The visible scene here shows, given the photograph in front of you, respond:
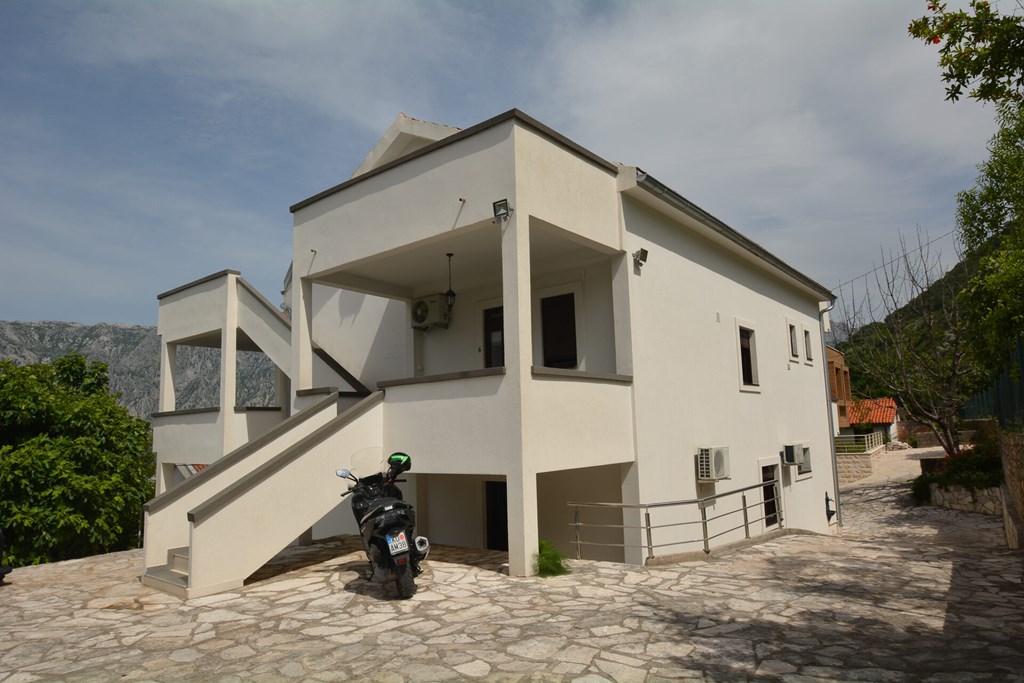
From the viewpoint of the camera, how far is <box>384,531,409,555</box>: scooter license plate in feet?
21.2

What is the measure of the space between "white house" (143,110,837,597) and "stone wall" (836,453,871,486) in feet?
58.2

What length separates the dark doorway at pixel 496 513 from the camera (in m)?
11.6

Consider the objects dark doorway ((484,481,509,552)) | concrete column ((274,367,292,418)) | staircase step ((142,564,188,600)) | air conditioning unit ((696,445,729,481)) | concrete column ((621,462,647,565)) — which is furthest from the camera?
concrete column ((274,367,292,418))

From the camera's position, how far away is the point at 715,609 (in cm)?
609

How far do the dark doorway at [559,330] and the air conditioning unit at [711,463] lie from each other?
108 inches

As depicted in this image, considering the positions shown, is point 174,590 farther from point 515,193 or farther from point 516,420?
point 515,193

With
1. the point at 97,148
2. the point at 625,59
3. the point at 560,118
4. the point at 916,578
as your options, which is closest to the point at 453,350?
the point at 560,118

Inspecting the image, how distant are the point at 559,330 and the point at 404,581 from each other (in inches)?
217

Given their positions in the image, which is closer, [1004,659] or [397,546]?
[1004,659]

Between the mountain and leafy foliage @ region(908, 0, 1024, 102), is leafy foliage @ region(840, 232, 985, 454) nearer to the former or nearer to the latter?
leafy foliage @ region(908, 0, 1024, 102)

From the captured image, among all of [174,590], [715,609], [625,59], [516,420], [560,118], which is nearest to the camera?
[715,609]

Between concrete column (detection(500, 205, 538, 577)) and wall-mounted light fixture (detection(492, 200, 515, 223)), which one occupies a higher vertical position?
wall-mounted light fixture (detection(492, 200, 515, 223))

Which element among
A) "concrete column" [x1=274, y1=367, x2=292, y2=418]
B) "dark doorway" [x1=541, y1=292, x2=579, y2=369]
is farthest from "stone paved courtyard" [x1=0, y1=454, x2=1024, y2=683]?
"concrete column" [x1=274, y1=367, x2=292, y2=418]

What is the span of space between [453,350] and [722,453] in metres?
5.15
